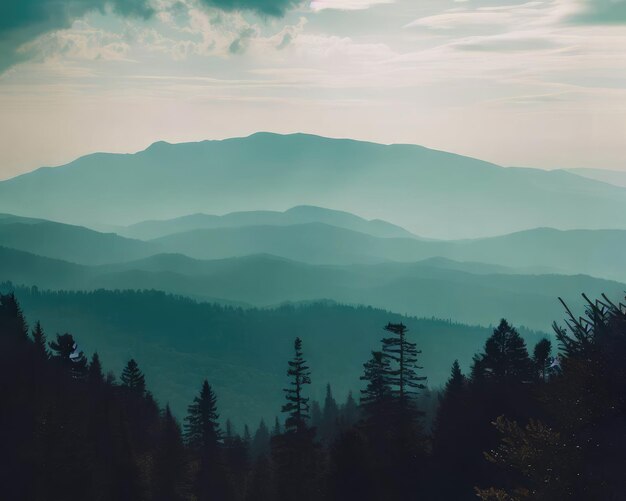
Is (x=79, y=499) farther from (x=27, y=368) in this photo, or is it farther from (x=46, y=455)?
(x=27, y=368)

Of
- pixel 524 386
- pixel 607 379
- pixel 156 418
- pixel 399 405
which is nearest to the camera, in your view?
pixel 607 379

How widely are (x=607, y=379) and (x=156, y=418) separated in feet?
264

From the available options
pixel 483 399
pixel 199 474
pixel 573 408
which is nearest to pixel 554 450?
pixel 573 408

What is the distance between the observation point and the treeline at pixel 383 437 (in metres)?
13.9

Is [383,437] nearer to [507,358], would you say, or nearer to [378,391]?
[378,391]

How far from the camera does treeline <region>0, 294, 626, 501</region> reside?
13.9 m

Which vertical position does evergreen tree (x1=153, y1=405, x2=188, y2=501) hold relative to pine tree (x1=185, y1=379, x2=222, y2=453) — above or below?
below

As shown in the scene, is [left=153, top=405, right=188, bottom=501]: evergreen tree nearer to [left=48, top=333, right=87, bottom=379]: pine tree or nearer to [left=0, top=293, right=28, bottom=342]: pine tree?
[left=48, top=333, right=87, bottom=379]: pine tree

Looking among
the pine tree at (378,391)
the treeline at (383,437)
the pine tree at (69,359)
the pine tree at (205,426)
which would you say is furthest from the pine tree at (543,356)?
the pine tree at (69,359)

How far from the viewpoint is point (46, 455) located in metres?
42.7

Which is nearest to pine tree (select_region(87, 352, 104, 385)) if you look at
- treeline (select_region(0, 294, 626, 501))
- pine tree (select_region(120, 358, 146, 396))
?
treeline (select_region(0, 294, 626, 501))

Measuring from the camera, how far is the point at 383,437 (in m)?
47.9

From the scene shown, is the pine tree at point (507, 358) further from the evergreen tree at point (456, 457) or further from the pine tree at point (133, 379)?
the pine tree at point (133, 379)

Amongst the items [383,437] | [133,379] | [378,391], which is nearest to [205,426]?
[378,391]
